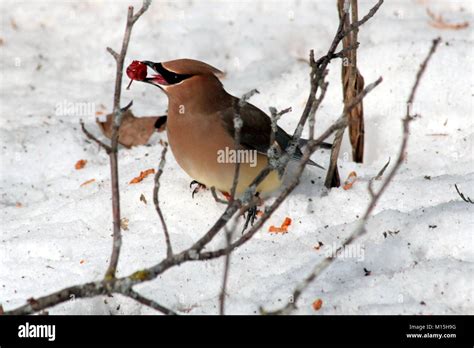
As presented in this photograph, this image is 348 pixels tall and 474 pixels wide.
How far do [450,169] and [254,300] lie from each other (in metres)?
1.64

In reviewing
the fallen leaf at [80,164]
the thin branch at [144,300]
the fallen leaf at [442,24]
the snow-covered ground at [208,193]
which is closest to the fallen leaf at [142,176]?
the snow-covered ground at [208,193]

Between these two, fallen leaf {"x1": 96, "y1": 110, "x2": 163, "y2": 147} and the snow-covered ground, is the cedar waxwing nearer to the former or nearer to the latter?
the snow-covered ground

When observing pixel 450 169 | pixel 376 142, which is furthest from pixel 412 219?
pixel 376 142

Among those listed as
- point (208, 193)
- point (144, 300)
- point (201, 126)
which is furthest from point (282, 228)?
point (144, 300)

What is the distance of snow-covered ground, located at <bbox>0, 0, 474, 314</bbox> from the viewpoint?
10.5ft

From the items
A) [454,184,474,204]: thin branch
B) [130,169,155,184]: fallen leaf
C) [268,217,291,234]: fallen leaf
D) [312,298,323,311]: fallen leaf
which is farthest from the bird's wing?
[312,298,323,311]: fallen leaf

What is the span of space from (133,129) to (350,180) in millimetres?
1498

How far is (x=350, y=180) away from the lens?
421 centimetres

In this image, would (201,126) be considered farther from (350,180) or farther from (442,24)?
(442,24)

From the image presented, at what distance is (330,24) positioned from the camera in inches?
244

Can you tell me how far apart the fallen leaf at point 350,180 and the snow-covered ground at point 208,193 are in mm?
37

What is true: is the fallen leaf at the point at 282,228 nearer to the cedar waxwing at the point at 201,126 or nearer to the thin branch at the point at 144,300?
the cedar waxwing at the point at 201,126

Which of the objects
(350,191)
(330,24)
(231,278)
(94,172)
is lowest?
(231,278)
